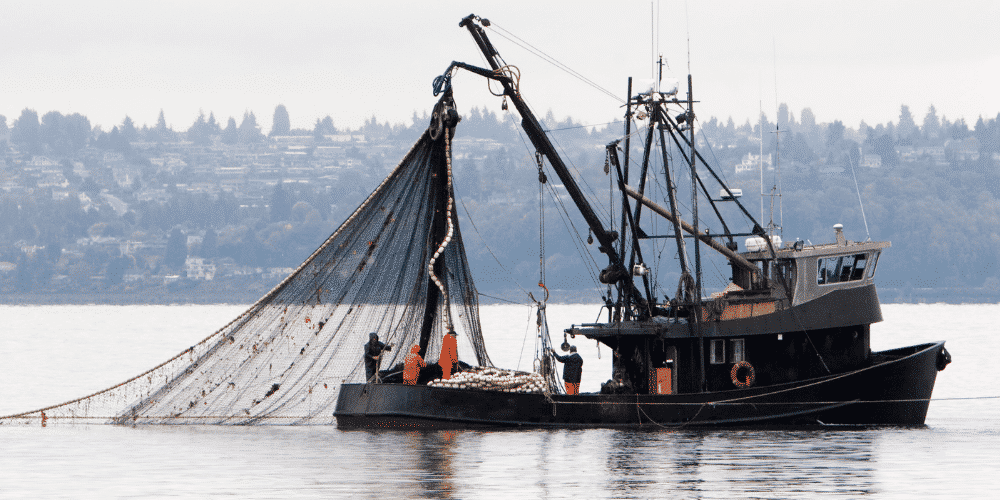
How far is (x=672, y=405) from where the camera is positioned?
2928 centimetres

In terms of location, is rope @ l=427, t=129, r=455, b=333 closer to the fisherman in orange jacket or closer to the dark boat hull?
the fisherman in orange jacket

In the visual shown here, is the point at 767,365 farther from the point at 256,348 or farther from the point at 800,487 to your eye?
the point at 256,348

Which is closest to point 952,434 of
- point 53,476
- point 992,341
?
point 53,476

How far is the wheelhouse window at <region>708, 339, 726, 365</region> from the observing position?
2947 centimetres

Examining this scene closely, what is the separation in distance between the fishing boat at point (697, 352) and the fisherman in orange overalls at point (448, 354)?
1.08 feet

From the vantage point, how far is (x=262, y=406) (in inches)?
1109

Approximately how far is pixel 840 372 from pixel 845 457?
4787 millimetres

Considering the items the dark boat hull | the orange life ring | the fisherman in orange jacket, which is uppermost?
the fisherman in orange jacket

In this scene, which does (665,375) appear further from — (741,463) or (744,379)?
(741,463)

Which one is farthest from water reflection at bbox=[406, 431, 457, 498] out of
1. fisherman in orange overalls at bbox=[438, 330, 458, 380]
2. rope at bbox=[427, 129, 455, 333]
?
rope at bbox=[427, 129, 455, 333]

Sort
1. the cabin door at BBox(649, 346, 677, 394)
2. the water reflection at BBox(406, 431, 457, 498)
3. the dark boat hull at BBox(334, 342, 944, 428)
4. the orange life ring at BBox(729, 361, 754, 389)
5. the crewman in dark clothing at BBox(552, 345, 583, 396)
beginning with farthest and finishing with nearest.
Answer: the cabin door at BBox(649, 346, 677, 394)
the orange life ring at BBox(729, 361, 754, 389)
the crewman in dark clothing at BBox(552, 345, 583, 396)
the dark boat hull at BBox(334, 342, 944, 428)
the water reflection at BBox(406, 431, 457, 498)

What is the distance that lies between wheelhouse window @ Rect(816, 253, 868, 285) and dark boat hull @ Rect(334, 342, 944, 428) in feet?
6.34

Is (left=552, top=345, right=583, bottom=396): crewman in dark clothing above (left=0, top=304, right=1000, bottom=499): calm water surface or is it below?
above

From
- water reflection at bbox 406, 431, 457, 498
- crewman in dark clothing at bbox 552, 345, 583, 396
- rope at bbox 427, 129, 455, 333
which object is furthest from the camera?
crewman in dark clothing at bbox 552, 345, 583, 396
